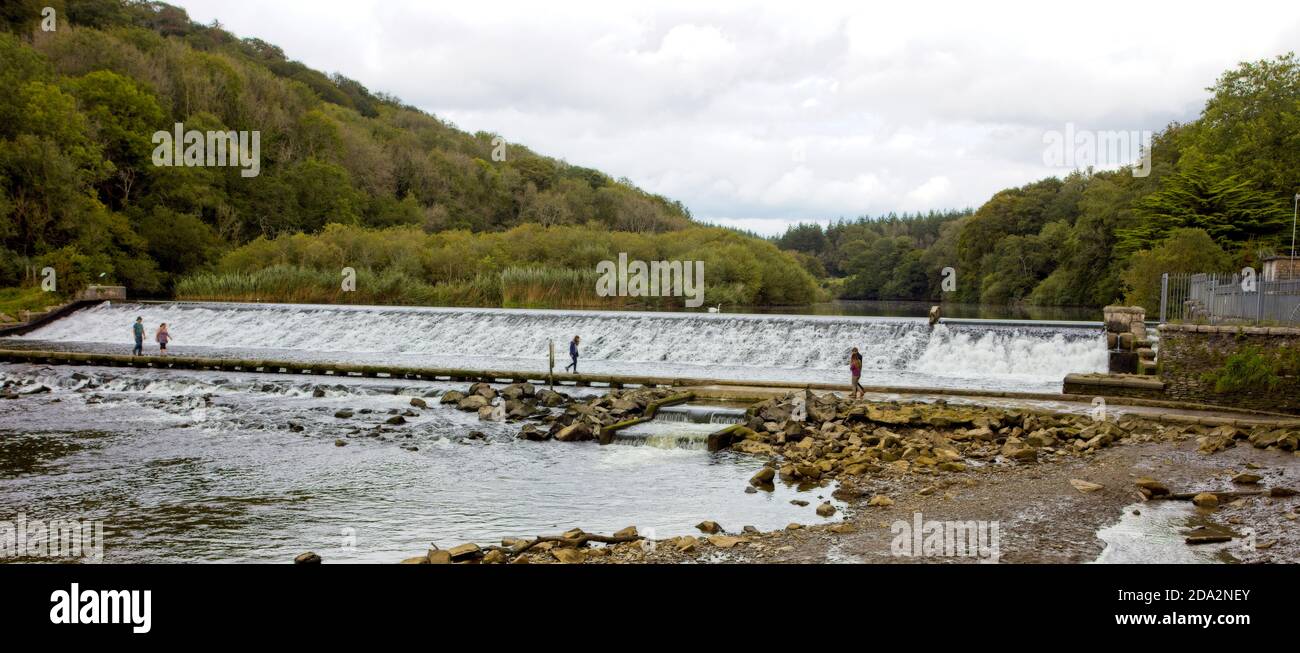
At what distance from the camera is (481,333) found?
32.3 m

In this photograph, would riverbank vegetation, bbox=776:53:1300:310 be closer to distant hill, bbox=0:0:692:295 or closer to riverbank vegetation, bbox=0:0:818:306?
riverbank vegetation, bbox=0:0:818:306

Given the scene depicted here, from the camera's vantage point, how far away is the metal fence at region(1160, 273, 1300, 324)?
1747 cm

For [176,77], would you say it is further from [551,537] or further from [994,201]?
[551,537]

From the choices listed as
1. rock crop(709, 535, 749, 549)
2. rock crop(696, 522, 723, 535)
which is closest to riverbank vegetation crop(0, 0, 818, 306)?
rock crop(696, 522, 723, 535)

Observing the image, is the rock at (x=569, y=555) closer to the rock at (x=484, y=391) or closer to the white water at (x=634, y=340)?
the rock at (x=484, y=391)

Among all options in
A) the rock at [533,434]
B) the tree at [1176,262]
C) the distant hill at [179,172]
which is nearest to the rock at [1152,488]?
the rock at [533,434]

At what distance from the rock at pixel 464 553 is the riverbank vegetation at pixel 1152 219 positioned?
101 ft

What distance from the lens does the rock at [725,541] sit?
29.6 feet

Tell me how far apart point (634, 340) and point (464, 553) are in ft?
71.0

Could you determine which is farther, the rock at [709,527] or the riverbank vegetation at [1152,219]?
the riverbank vegetation at [1152,219]

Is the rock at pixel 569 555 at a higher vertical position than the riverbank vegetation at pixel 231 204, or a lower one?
lower

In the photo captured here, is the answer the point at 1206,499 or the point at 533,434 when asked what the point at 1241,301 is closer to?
the point at 1206,499
